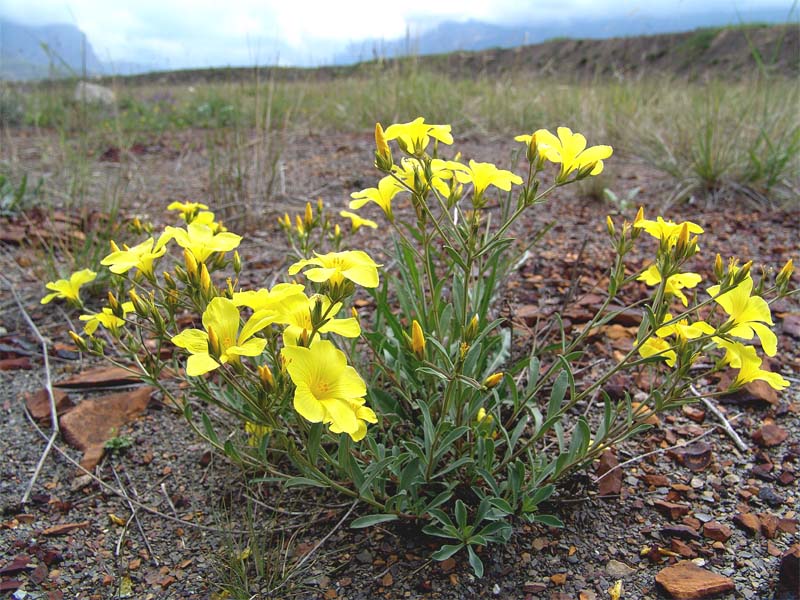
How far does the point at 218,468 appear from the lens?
207 centimetres

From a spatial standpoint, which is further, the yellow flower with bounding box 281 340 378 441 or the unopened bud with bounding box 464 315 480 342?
the unopened bud with bounding box 464 315 480 342

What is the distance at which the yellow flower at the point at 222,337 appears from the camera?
3.88 feet

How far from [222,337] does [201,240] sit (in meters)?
0.37

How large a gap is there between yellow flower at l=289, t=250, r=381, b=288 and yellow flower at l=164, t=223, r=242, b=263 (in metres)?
0.25

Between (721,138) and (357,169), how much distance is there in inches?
121

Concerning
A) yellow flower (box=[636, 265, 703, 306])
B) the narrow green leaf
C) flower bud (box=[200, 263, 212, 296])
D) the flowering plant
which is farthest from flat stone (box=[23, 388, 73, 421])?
yellow flower (box=[636, 265, 703, 306])

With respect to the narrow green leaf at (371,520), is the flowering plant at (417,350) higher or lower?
higher

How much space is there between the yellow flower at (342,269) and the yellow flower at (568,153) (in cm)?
50

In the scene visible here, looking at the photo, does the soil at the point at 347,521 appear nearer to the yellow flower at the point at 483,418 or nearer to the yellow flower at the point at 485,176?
the yellow flower at the point at 483,418

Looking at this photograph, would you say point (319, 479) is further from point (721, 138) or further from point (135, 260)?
point (721, 138)

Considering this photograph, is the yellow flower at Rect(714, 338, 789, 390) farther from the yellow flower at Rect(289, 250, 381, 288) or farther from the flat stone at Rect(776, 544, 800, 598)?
the yellow flower at Rect(289, 250, 381, 288)

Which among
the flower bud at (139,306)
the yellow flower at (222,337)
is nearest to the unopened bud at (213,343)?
the yellow flower at (222,337)

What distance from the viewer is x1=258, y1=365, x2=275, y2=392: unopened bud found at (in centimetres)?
126

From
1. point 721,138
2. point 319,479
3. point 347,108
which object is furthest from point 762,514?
point 347,108
